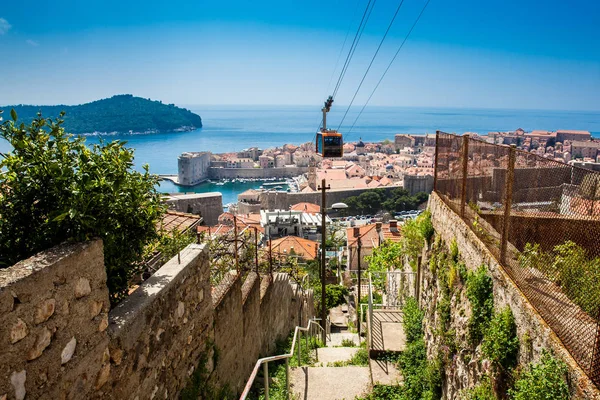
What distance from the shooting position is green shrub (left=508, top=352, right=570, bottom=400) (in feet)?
9.18

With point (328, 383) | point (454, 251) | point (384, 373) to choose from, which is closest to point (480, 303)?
point (454, 251)

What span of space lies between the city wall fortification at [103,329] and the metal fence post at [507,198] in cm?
309

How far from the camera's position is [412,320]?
7816 mm

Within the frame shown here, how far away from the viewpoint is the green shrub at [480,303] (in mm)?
4262

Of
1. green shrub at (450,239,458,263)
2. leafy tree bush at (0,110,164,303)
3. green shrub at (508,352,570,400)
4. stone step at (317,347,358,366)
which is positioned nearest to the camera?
leafy tree bush at (0,110,164,303)

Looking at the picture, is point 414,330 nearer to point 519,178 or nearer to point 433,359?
point 433,359

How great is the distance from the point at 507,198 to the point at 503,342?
1.43 meters

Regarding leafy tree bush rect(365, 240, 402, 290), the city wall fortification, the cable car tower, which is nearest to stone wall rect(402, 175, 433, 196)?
the cable car tower

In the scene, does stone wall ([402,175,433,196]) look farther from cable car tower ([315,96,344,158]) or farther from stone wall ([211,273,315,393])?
stone wall ([211,273,315,393])

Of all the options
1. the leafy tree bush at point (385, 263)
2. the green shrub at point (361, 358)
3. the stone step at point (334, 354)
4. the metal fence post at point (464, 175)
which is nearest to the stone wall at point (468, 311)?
the metal fence post at point (464, 175)

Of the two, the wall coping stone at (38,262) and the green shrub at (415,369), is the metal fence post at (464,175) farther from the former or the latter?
the wall coping stone at (38,262)

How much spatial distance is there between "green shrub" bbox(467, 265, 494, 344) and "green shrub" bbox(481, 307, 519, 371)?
0.28 m

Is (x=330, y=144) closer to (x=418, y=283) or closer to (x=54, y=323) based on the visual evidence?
(x=418, y=283)

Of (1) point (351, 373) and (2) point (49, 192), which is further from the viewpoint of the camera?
(1) point (351, 373)
